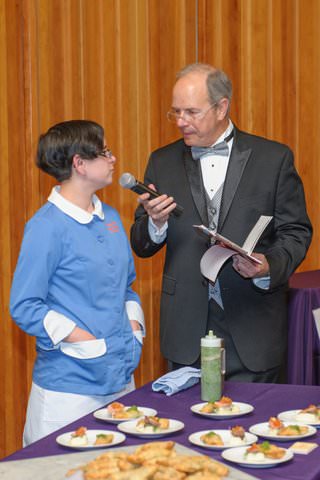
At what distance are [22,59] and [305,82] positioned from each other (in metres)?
1.95

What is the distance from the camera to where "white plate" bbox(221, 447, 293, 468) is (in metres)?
1.90

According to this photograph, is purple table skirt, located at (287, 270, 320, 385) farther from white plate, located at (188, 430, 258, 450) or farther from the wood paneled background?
white plate, located at (188, 430, 258, 450)

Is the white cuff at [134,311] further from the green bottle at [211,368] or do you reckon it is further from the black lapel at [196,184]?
the green bottle at [211,368]

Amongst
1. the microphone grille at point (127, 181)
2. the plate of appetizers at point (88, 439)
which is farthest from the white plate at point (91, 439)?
the microphone grille at point (127, 181)

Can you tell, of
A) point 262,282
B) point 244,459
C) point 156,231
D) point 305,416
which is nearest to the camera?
point 244,459

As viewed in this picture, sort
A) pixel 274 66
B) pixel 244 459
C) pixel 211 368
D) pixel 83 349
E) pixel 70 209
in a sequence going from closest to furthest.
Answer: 1. pixel 244 459
2. pixel 211 368
3. pixel 83 349
4. pixel 70 209
5. pixel 274 66

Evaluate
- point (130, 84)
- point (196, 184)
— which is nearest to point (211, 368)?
point (196, 184)

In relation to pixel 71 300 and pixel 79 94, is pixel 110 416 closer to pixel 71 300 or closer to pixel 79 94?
pixel 71 300

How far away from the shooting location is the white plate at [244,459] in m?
1.90

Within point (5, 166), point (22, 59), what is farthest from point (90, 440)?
point (22, 59)

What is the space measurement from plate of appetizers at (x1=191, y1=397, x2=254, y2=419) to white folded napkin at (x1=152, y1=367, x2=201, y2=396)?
19 cm

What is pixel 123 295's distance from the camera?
3.00m

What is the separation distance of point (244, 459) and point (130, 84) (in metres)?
3.07

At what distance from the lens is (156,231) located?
3.26 m
